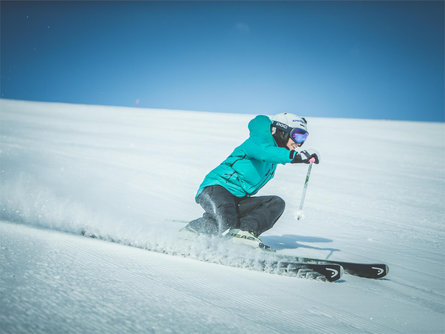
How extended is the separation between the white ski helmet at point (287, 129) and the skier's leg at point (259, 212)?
0.62 metres

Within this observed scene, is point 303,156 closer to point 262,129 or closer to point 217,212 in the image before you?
point 262,129

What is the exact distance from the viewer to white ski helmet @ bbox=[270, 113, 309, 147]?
123 inches

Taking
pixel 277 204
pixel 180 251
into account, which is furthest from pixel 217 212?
pixel 277 204

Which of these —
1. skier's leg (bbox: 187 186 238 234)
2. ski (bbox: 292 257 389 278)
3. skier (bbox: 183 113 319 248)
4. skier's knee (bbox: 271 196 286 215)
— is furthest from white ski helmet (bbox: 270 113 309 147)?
ski (bbox: 292 257 389 278)

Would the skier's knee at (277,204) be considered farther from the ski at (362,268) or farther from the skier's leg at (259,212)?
the ski at (362,268)

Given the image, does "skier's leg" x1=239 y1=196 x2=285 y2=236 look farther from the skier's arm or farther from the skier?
the skier's arm

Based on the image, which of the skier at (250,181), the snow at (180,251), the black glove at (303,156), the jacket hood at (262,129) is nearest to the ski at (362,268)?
the snow at (180,251)

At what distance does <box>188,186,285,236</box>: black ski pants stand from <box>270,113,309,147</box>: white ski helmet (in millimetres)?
656

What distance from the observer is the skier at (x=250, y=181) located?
2920 mm

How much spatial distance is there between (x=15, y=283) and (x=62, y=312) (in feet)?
1.04

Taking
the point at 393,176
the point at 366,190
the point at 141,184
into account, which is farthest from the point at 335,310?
the point at 393,176

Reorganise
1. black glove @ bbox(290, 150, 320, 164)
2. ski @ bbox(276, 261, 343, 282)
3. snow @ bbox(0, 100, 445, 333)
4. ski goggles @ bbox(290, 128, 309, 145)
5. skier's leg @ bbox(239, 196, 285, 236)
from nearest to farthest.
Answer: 1. snow @ bbox(0, 100, 445, 333)
2. ski @ bbox(276, 261, 343, 282)
3. black glove @ bbox(290, 150, 320, 164)
4. skier's leg @ bbox(239, 196, 285, 236)
5. ski goggles @ bbox(290, 128, 309, 145)

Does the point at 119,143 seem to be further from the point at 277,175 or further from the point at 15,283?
the point at 15,283

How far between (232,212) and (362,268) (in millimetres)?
1248
